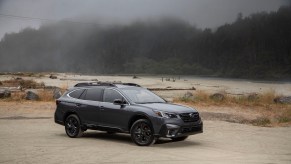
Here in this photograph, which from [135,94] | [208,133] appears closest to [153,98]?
[135,94]

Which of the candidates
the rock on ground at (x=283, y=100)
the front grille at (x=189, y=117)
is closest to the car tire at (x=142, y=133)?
the front grille at (x=189, y=117)

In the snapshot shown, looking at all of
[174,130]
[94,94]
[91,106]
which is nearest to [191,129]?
[174,130]

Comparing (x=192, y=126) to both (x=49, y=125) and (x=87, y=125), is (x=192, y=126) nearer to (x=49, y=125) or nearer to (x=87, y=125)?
(x=87, y=125)

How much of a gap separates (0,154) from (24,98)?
20775 millimetres

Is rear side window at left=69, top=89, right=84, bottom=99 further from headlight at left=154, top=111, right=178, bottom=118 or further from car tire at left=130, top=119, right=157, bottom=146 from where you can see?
headlight at left=154, top=111, right=178, bottom=118

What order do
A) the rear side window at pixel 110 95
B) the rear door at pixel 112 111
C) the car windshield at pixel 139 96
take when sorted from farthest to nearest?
the rear side window at pixel 110 95 < the car windshield at pixel 139 96 < the rear door at pixel 112 111

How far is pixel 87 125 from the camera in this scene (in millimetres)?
13422

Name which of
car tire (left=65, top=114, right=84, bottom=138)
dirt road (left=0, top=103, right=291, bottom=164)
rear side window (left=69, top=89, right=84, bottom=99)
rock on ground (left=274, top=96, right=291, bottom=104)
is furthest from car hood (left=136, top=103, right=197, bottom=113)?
rock on ground (left=274, top=96, right=291, bottom=104)

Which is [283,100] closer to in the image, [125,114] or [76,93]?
[76,93]

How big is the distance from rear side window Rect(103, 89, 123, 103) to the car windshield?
220 millimetres

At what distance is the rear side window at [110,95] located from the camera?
12.9 m

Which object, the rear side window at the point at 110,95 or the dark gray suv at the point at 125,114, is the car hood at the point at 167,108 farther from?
the rear side window at the point at 110,95

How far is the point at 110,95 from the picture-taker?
1311cm

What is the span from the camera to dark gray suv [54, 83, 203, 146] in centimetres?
1166
